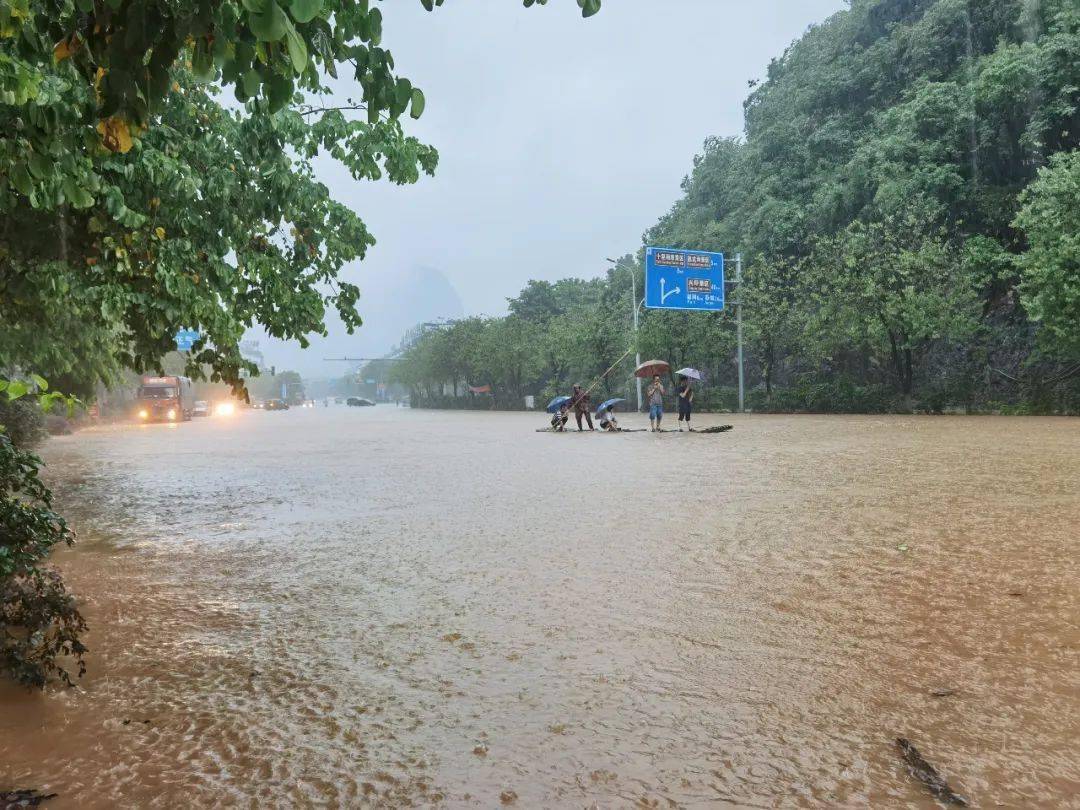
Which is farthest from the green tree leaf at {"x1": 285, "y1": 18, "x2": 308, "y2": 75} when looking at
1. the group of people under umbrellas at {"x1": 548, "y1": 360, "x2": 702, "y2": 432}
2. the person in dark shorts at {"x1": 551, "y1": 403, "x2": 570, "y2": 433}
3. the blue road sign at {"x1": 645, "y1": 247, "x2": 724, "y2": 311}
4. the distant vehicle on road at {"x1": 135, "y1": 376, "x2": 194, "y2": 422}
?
the distant vehicle on road at {"x1": 135, "y1": 376, "x2": 194, "y2": 422}

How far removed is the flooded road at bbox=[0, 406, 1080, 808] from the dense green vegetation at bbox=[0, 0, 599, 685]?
906 mm

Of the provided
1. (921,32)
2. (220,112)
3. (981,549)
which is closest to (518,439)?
(220,112)

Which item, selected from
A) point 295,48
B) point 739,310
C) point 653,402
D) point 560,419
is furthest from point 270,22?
point 739,310

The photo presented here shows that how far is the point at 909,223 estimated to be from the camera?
31406 mm

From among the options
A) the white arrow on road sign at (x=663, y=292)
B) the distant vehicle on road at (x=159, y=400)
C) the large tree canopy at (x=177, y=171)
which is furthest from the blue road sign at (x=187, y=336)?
the white arrow on road sign at (x=663, y=292)

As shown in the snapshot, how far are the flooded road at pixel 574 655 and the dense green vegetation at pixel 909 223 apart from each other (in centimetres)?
2211

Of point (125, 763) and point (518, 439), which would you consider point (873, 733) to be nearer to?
point (125, 763)

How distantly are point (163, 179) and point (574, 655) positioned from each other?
5273mm

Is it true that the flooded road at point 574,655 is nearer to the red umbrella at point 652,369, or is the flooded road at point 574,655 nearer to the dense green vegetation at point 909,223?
the red umbrella at point 652,369

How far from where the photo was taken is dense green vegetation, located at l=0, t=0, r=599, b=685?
2412 millimetres

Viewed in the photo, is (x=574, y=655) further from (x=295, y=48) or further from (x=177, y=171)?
(x=177, y=171)

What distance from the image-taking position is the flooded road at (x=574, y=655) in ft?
9.54

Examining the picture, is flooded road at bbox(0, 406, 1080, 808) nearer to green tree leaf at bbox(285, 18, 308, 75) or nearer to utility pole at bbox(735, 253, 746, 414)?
green tree leaf at bbox(285, 18, 308, 75)

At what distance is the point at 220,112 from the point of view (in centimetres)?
829
